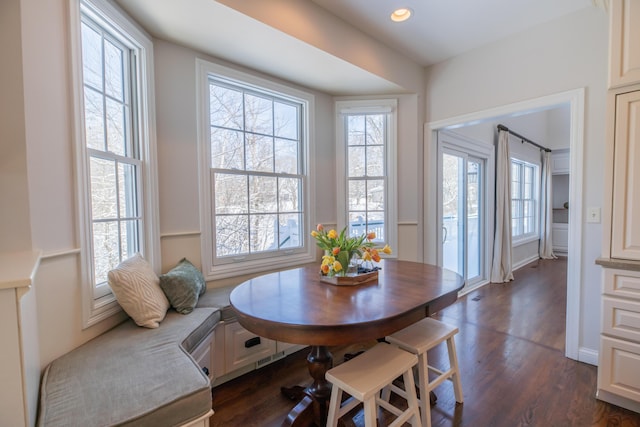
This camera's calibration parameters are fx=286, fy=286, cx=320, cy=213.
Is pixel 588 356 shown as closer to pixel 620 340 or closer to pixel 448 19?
pixel 620 340

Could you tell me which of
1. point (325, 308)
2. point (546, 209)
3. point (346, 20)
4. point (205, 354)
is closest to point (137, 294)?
point (205, 354)

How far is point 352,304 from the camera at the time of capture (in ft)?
4.57

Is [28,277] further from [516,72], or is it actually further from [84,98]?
[516,72]

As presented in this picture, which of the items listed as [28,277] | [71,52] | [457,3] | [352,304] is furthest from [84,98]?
[457,3]

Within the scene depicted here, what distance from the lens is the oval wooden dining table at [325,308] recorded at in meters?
1.17

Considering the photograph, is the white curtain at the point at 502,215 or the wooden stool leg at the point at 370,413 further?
the white curtain at the point at 502,215

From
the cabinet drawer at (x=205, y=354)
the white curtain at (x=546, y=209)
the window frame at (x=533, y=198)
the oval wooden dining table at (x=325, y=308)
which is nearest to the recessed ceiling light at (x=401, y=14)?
the oval wooden dining table at (x=325, y=308)

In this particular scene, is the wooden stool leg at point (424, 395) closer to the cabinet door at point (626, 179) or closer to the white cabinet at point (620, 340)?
the white cabinet at point (620, 340)

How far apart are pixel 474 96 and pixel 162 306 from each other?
323cm

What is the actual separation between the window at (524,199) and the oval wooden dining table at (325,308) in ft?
14.4

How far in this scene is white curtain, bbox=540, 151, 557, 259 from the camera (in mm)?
6246

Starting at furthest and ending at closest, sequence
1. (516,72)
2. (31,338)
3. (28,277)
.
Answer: (516,72)
(31,338)
(28,277)

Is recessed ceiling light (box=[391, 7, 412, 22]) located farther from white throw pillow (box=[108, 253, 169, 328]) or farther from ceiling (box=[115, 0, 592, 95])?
white throw pillow (box=[108, 253, 169, 328])

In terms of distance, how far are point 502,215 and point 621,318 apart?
114 inches
